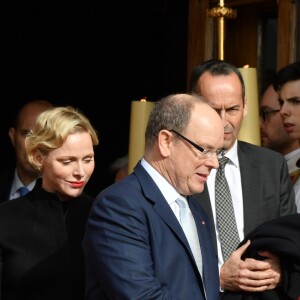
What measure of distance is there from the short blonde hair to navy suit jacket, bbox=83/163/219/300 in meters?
0.55

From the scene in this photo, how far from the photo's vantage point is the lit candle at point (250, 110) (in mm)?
3900

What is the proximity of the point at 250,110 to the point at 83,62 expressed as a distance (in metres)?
2.17

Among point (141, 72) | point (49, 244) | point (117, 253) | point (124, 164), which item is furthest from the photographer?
point (141, 72)

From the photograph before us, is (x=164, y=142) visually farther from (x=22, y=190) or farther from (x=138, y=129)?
(x=22, y=190)

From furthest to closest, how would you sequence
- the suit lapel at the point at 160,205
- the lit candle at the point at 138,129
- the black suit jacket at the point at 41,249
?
the lit candle at the point at 138,129 < the black suit jacket at the point at 41,249 < the suit lapel at the point at 160,205

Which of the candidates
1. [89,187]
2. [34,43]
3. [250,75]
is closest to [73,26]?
[34,43]

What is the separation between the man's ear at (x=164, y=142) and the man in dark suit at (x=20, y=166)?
67.6 inches

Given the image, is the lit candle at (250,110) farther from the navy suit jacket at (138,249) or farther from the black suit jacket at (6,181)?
the black suit jacket at (6,181)

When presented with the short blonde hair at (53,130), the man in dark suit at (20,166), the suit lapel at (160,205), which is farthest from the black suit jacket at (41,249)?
the man in dark suit at (20,166)

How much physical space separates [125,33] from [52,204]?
2522 mm

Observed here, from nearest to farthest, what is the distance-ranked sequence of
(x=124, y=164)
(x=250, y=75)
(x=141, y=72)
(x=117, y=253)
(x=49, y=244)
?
(x=117, y=253) → (x=49, y=244) → (x=250, y=75) → (x=124, y=164) → (x=141, y=72)

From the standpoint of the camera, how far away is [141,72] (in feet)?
18.7

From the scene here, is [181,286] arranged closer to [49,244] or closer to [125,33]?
[49,244]

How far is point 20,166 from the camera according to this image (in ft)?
15.1
